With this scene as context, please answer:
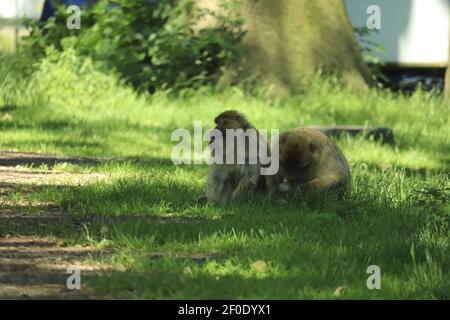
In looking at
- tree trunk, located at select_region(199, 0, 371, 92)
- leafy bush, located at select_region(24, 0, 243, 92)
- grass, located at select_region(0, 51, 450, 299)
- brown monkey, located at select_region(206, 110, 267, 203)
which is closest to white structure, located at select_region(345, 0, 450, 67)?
tree trunk, located at select_region(199, 0, 371, 92)

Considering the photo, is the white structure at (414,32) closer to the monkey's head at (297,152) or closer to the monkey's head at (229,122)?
the monkey's head at (297,152)

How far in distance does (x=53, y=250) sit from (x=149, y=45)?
30.0 feet

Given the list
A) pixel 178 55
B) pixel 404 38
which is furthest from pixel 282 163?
pixel 404 38

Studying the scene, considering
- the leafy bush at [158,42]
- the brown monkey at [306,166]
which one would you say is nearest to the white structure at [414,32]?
the leafy bush at [158,42]

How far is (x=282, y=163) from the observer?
7.88 meters

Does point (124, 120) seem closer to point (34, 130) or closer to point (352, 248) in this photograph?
point (34, 130)

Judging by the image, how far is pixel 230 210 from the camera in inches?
292

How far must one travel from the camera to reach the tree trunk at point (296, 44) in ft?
48.9

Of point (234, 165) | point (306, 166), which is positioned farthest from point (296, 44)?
point (234, 165)

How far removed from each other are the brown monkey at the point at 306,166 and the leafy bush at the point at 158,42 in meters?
6.79

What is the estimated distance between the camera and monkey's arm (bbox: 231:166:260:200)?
7653mm

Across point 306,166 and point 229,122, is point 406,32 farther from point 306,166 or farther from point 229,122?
point 229,122

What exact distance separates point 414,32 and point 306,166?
11022mm
